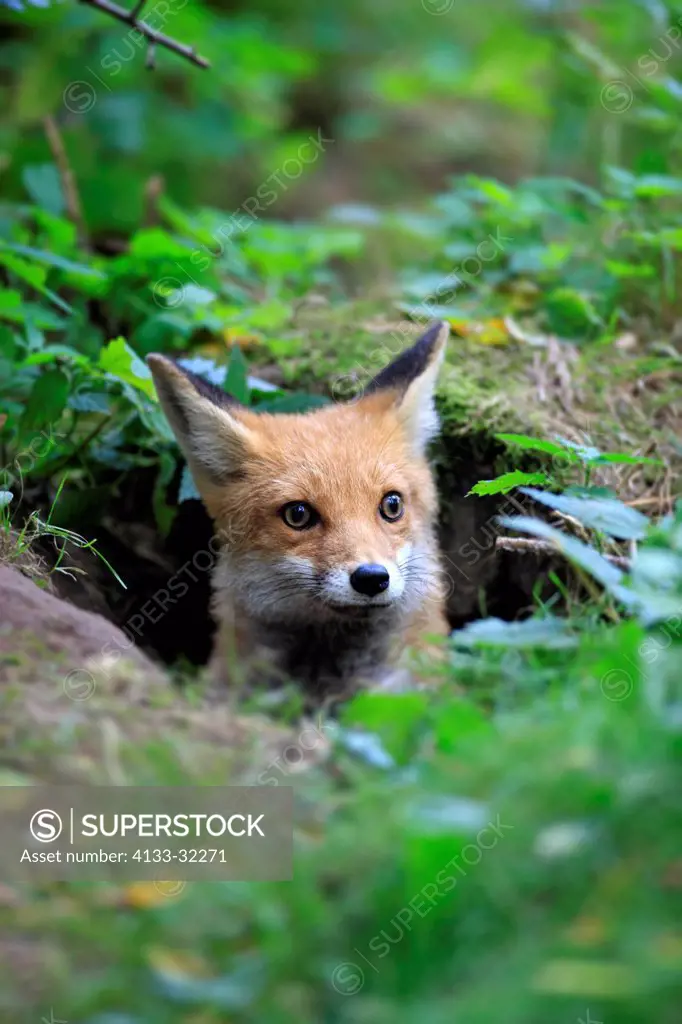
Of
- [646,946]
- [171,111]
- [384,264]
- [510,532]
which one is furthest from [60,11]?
[646,946]

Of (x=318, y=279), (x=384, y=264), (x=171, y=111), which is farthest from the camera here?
(x=171, y=111)

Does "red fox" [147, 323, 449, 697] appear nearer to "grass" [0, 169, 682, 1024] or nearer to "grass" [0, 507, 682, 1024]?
"grass" [0, 169, 682, 1024]

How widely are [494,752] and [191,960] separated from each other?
3.12 ft

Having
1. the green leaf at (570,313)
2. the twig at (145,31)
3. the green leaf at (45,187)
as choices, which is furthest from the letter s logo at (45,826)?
the green leaf at (45,187)

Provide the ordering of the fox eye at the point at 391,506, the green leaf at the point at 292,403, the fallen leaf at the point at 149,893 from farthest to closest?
the green leaf at the point at 292,403 < the fox eye at the point at 391,506 < the fallen leaf at the point at 149,893

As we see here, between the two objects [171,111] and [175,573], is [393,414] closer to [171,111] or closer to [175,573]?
[175,573]

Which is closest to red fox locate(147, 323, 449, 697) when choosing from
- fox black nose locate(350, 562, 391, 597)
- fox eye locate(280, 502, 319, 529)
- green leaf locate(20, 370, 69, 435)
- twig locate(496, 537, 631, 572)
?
fox eye locate(280, 502, 319, 529)

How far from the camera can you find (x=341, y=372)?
20.2 ft

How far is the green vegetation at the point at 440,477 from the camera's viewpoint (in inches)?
93.7

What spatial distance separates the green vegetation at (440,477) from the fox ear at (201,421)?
9.1 inches

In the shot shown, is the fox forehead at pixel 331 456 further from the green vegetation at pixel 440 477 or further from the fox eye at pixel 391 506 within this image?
the green vegetation at pixel 440 477

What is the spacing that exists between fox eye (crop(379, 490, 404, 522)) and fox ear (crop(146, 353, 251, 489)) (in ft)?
2.42

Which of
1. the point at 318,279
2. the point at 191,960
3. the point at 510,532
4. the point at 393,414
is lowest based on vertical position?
the point at 318,279

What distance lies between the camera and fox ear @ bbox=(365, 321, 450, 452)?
523cm
